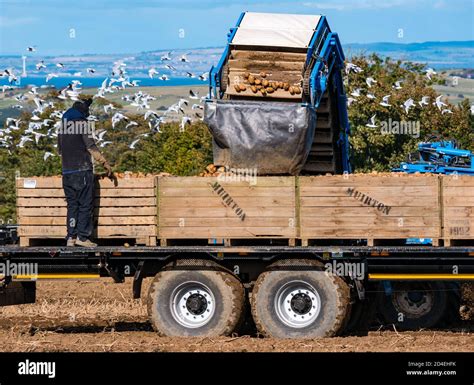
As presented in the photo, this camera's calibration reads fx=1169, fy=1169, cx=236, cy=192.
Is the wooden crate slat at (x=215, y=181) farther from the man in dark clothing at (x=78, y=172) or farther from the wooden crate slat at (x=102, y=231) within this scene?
the man in dark clothing at (x=78, y=172)

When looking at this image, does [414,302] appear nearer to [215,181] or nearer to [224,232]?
[224,232]

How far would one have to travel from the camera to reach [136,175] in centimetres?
1534

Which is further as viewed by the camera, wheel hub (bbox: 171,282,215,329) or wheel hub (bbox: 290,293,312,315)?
wheel hub (bbox: 171,282,215,329)

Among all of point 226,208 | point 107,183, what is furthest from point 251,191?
point 107,183

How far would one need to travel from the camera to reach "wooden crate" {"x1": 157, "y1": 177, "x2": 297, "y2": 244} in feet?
48.3

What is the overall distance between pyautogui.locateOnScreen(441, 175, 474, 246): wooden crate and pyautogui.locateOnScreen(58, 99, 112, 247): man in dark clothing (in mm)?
4235

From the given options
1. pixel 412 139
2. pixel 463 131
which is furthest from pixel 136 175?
pixel 463 131

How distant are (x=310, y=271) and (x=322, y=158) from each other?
3.24 meters

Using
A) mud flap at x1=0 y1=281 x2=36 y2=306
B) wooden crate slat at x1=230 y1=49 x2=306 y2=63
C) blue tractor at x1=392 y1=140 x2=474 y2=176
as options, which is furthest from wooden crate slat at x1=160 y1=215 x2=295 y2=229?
blue tractor at x1=392 y1=140 x2=474 y2=176

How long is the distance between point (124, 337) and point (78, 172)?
88.3 inches

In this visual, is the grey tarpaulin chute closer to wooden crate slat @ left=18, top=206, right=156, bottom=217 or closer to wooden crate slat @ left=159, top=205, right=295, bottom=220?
wooden crate slat @ left=159, top=205, right=295, bottom=220

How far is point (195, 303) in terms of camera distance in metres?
15.1

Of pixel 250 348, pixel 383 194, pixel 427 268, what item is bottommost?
pixel 250 348

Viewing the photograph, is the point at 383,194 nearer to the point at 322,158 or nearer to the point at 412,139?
the point at 322,158
